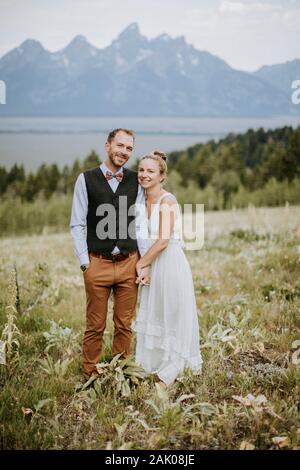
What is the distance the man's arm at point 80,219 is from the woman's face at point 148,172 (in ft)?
1.83

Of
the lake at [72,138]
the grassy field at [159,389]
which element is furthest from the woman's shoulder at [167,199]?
the lake at [72,138]

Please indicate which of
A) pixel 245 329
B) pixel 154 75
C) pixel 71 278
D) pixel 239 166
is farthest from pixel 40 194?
pixel 154 75

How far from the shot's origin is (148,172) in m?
4.12

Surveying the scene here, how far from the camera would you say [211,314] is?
18.6ft

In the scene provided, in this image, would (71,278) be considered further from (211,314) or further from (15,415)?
(15,415)

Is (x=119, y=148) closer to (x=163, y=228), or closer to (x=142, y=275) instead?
(x=163, y=228)

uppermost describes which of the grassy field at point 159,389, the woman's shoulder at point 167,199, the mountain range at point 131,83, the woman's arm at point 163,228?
the mountain range at point 131,83

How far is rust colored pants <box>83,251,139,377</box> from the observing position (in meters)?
4.13

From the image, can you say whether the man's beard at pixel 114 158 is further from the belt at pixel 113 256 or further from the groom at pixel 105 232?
the belt at pixel 113 256

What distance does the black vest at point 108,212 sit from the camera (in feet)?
13.2

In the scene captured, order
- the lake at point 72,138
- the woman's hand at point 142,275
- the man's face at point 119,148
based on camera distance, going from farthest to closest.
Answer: the lake at point 72,138, the woman's hand at point 142,275, the man's face at point 119,148

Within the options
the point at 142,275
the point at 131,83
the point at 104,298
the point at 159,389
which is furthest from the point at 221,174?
the point at 131,83

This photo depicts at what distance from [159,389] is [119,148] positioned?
2181 mm

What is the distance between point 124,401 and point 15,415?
96cm
